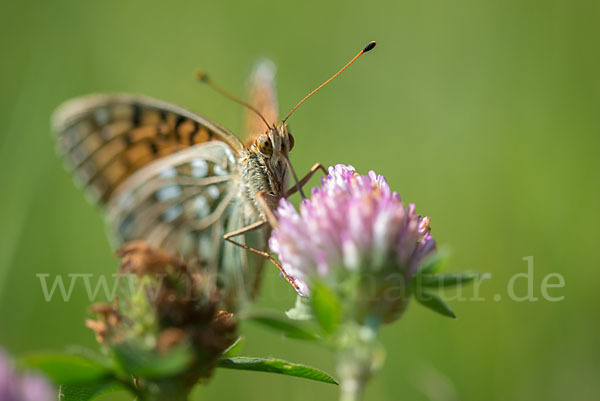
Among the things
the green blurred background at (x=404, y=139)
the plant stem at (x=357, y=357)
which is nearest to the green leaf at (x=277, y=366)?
the plant stem at (x=357, y=357)

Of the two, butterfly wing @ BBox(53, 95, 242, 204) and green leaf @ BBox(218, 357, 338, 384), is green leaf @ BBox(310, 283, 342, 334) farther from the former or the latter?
butterfly wing @ BBox(53, 95, 242, 204)

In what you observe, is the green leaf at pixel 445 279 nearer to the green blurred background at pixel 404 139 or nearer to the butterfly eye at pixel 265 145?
the green blurred background at pixel 404 139

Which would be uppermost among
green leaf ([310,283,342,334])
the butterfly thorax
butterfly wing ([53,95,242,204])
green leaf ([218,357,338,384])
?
butterfly wing ([53,95,242,204])

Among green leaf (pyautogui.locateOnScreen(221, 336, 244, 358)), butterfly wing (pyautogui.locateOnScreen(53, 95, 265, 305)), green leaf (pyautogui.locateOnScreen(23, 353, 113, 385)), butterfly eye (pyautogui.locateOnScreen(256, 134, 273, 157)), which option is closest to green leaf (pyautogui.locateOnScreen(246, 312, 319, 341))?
green leaf (pyautogui.locateOnScreen(221, 336, 244, 358))

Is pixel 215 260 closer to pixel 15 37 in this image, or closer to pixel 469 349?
pixel 469 349

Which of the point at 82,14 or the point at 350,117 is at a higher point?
the point at 82,14

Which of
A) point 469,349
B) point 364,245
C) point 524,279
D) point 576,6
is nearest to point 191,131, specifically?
point 364,245
